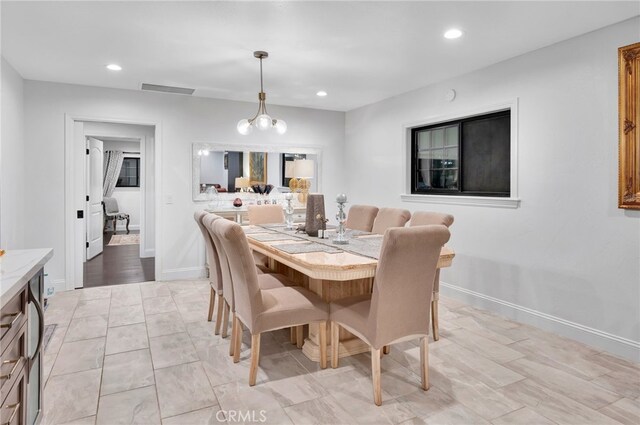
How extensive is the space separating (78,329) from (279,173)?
10.8 feet

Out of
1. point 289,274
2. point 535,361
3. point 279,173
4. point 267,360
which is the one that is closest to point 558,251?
point 535,361

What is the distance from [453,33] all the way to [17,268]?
3139mm

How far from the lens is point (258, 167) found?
566cm

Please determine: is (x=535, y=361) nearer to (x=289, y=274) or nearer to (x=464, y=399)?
(x=464, y=399)

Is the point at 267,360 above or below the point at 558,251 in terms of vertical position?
below

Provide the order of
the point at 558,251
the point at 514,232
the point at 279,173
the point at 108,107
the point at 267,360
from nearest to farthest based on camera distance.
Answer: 1. the point at 267,360
2. the point at 558,251
3. the point at 514,232
4. the point at 108,107
5. the point at 279,173

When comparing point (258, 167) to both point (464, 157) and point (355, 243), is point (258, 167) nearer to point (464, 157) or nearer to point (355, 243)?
point (464, 157)

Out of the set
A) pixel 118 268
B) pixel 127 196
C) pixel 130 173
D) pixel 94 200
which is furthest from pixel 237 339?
pixel 130 173

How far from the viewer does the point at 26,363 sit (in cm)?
147

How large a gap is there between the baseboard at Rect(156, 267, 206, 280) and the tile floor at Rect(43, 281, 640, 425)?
158cm

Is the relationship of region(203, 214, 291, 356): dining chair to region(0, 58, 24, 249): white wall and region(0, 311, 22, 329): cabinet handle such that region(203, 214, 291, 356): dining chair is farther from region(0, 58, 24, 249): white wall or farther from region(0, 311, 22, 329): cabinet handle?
region(0, 58, 24, 249): white wall

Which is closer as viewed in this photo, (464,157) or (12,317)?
(12,317)

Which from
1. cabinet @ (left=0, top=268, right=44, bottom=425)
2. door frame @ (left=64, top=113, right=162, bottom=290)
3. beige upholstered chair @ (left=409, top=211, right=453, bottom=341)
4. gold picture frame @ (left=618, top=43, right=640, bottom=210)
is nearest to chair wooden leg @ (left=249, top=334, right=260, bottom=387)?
cabinet @ (left=0, top=268, right=44, bottom=425)

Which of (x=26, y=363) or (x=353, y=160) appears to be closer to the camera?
(x=26, y=363)
